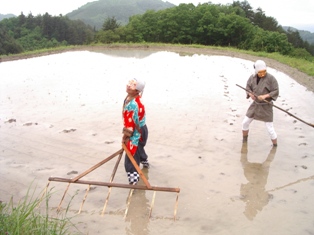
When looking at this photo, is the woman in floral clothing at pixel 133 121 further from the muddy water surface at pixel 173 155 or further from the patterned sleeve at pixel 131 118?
the muddy water surface at pixel 173 155

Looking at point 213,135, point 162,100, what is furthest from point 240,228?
point 162,100

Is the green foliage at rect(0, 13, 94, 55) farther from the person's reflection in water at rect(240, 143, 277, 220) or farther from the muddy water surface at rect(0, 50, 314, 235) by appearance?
the person's reflection in water at rect(240, 143, 277, 220)

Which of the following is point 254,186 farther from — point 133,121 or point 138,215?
point 133,121

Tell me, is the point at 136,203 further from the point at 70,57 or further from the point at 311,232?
the point at 70,57

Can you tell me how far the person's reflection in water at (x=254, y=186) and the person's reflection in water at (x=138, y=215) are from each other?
1.25m

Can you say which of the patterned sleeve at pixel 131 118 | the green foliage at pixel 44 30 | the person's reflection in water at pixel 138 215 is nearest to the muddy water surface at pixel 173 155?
the person's reflection in water at pixel 138 215

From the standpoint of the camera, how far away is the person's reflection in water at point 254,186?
13.1 feet

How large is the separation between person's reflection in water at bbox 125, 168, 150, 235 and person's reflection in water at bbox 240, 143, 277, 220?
1.25 m

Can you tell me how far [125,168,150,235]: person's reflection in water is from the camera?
143 inches

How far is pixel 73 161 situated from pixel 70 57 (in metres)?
14.6

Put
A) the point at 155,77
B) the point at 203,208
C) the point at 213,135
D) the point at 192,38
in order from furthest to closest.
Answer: the point at 192,38
the point at 155,77
the point at 213,135
the point at 203,208

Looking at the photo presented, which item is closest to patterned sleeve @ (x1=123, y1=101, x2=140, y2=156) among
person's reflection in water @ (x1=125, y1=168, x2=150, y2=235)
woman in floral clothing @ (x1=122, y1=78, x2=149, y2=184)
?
woman in floral clothing @ (x1=122, y1=78, x2=149, y2=184)

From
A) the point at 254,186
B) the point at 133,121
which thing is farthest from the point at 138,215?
the point at 254,186

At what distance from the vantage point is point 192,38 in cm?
3606
